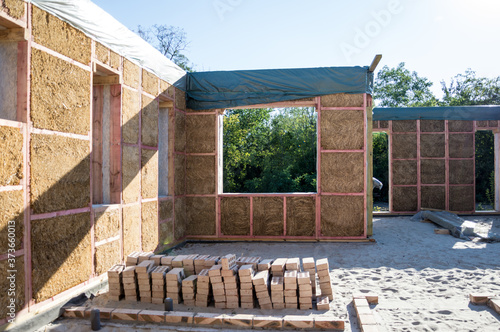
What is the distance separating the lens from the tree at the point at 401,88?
30.5 meters

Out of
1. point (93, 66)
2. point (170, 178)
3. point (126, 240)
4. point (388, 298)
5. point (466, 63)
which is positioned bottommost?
point (388, 298)

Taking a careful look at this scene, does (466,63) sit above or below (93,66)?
above

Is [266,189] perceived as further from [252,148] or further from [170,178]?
[170,178]

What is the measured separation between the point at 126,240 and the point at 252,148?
15.7 metres

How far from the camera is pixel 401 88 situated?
102 ft

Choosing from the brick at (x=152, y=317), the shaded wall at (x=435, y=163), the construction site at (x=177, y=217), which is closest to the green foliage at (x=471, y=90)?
the shaded wall at (x=435, y=163)

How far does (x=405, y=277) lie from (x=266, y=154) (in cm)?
1557

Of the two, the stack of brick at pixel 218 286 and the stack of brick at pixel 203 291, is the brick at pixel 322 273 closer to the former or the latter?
the stack of brick at pixel 218 286

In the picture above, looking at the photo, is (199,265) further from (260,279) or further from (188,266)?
(260,279)

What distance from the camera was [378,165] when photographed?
2075 cm

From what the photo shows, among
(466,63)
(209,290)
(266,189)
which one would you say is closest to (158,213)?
(209,290)

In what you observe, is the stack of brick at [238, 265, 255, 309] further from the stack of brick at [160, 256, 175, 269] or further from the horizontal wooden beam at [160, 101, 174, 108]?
the horizontal wooden beam at [160, 101, 174, 108]

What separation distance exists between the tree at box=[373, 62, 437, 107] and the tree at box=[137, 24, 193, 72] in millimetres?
16853

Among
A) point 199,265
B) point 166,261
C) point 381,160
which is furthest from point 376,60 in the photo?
point 381,160
